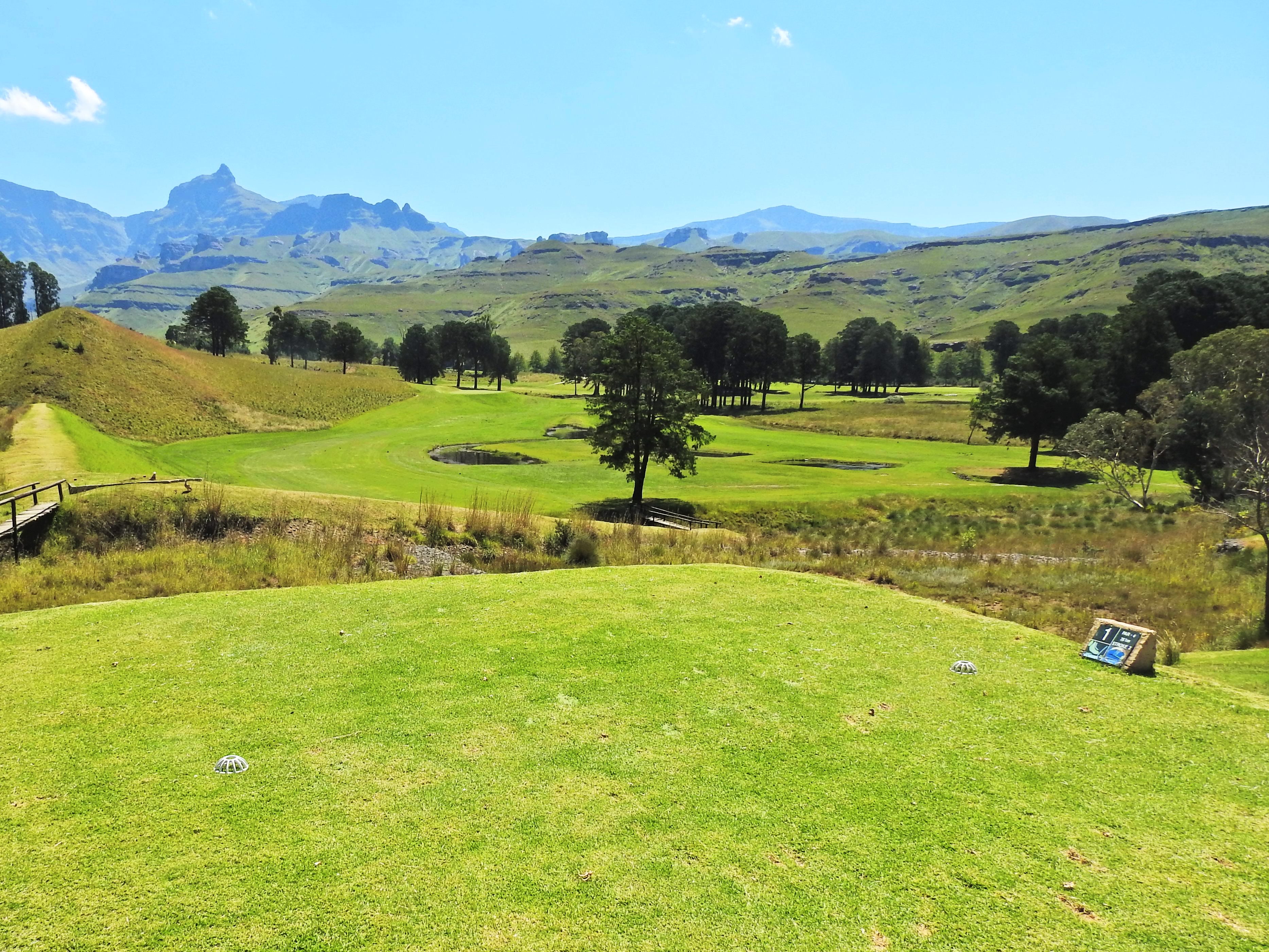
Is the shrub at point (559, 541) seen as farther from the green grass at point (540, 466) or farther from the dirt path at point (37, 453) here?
the dirt path at point (37, 453)

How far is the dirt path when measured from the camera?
25.7 meters

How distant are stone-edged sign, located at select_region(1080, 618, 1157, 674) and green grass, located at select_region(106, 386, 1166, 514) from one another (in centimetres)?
2814

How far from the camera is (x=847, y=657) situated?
36.1 feet

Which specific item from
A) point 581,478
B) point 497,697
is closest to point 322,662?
point 497,697

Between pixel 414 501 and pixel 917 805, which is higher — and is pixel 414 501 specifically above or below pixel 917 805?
below

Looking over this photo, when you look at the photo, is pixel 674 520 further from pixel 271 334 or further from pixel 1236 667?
pixel 271 334

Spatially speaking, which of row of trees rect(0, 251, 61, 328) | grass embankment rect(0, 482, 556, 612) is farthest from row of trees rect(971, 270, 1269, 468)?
row of trees rect(0, 251, 61, 328)

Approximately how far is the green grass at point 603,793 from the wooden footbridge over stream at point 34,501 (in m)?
8.01

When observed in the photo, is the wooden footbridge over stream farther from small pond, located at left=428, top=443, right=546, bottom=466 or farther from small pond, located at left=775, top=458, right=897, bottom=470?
small pond, located at left=775, top=458, right=897, bottom=470

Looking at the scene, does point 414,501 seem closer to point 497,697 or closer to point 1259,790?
point 497,697

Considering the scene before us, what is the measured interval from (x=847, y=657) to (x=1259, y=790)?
16.4 feet

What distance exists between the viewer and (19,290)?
125 m

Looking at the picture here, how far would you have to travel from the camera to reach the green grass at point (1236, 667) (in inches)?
428

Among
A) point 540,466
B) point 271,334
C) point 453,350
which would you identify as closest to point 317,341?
point 271,334
